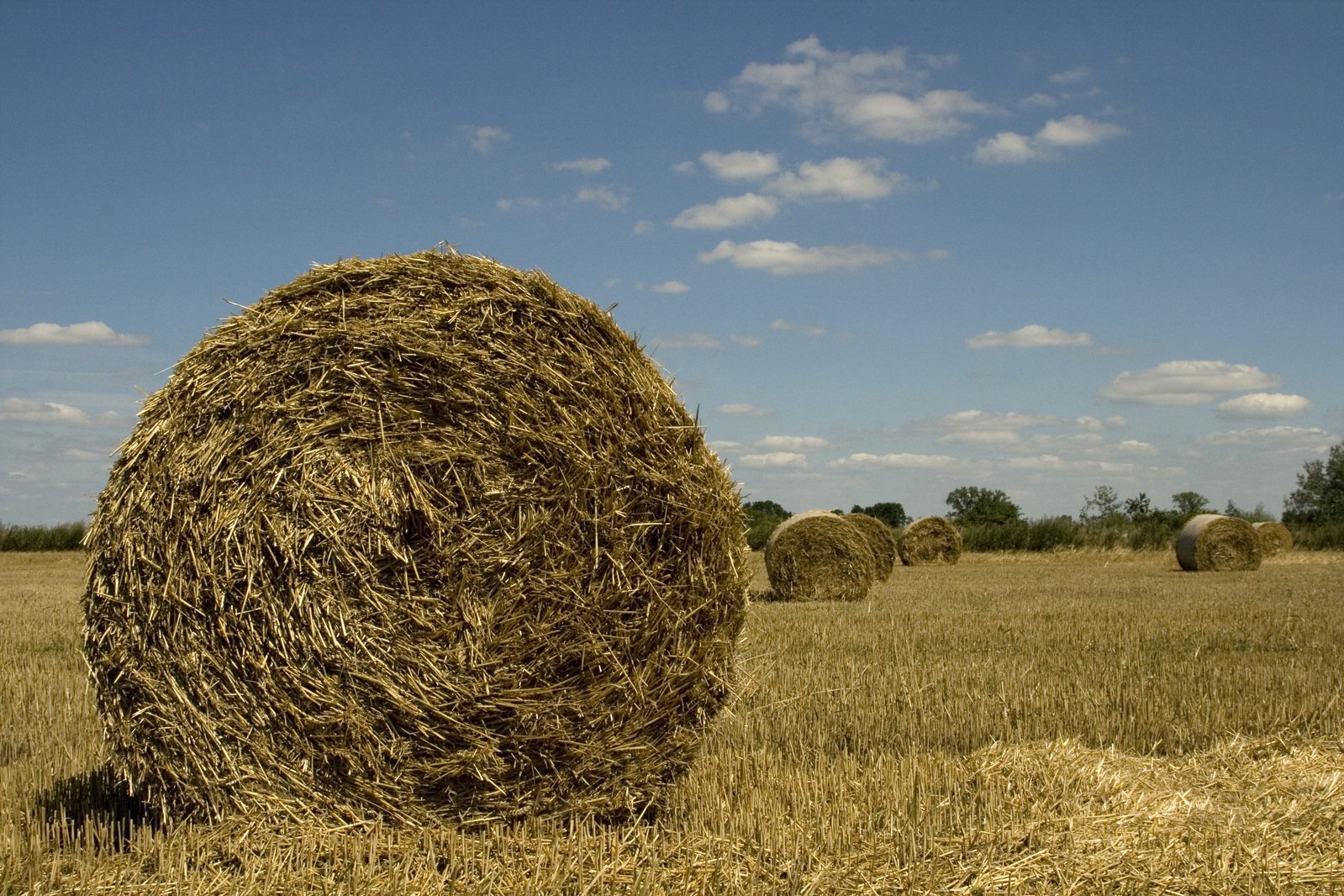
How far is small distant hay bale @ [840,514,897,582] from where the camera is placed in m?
18.3

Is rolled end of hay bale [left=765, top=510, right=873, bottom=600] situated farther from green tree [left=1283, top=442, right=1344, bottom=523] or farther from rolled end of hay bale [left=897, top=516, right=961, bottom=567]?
green tree [left=1283, top=442, right=1344, bottom=523]

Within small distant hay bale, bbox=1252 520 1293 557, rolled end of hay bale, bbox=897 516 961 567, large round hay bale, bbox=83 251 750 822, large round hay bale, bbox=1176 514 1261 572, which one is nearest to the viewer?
large round hay bale, bbox=83 251 750 822

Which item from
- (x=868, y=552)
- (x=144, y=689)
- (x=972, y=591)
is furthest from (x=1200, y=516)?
(x=144, y=689)

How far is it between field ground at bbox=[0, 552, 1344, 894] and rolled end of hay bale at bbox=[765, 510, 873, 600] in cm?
539

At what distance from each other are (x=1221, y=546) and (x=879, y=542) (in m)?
7.63

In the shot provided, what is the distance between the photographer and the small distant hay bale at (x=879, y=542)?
18.3 m

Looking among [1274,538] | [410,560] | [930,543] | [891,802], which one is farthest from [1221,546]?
[410,560]

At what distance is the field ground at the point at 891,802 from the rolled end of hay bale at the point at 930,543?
18120 millimetres

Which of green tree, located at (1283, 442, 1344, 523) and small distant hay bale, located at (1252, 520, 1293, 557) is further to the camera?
green tree, located at (1283, 442, 1344, 523)

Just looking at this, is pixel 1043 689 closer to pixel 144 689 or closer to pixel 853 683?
pixel 853 683

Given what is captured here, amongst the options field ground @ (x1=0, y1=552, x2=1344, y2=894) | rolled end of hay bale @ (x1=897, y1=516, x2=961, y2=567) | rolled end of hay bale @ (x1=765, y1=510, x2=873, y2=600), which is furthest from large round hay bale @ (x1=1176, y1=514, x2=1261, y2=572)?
field ground @ (x1=0, y1=552, x2=1344, y2=894)

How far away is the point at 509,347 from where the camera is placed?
14.6 feet

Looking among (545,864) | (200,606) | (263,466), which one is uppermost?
(263,466)

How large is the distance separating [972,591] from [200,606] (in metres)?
12.9
